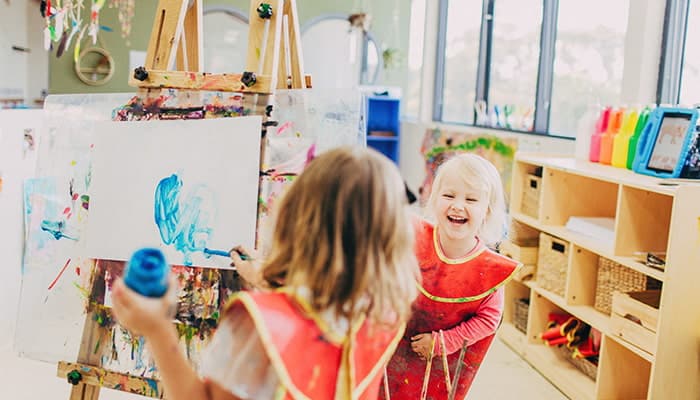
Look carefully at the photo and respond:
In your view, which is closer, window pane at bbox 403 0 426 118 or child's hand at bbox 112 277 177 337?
child's hand at bbox 112 277 177 337

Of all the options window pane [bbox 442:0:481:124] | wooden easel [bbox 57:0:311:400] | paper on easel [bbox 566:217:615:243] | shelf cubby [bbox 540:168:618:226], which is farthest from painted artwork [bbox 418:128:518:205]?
wooden easel [bbox 57:0:311:400]

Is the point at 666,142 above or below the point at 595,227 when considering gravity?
above

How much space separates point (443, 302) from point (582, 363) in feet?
4.96

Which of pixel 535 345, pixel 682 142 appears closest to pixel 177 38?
pixel 682 142

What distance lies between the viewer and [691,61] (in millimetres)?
3080

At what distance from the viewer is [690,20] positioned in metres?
3.09

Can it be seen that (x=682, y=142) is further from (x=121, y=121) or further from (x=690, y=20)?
(x=121, y=121)

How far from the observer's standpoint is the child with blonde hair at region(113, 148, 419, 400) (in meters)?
1.09

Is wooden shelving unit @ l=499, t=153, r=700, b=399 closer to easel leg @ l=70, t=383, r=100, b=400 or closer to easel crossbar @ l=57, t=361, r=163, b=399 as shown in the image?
easel crossbar @ l=57, t=361, r=163, b=399

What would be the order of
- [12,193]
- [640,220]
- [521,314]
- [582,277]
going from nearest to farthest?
[640,220], [582,277], [12,193], [521,314]

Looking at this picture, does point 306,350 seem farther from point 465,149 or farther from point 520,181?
point 465,149

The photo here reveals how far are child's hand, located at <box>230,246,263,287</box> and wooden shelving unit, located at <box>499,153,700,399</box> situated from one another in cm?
142

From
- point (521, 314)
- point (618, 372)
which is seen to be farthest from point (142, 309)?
point (521, 314)

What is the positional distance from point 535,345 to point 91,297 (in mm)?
2130
